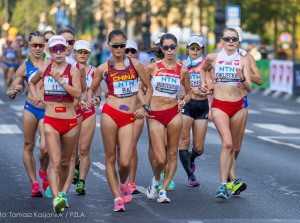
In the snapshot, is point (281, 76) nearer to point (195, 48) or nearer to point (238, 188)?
point (195, 48)

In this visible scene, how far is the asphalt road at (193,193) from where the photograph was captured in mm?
9180

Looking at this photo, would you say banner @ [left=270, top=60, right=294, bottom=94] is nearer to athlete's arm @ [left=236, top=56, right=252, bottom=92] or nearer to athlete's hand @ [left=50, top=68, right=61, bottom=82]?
athlete's arm @ [left=236, top=56, right=252, bottom=92]

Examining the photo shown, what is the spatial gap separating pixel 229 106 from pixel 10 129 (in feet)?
32.4

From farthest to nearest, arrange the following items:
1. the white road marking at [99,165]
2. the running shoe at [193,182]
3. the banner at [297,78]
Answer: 1. the banner at [297,78]
2. the white road marking at [99,165]
3. the running shoe at [193,182]

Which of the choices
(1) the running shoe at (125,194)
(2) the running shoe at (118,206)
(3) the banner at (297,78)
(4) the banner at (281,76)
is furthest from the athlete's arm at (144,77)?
(4) the banner at (281,76)

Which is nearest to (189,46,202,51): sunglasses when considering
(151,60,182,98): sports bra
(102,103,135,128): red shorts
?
(151,60,182,98): sports bra

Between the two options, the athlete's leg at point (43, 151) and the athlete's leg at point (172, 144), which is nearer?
the athlete's leg at point (172, 144)

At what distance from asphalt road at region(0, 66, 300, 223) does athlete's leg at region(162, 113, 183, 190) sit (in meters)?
0.32

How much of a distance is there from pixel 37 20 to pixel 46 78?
9579 cm

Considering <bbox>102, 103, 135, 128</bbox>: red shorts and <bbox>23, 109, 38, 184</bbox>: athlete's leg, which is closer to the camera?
<bbox>102, 103, 135, 128</bbox>: red shorts

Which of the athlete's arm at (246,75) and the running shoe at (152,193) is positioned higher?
the athlete's arm at (246,75)

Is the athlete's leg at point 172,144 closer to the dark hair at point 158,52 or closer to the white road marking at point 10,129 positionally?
the dark hair at point 158,52

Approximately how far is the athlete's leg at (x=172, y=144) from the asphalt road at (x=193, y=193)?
0.32 meters

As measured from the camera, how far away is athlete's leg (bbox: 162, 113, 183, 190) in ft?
33.3
